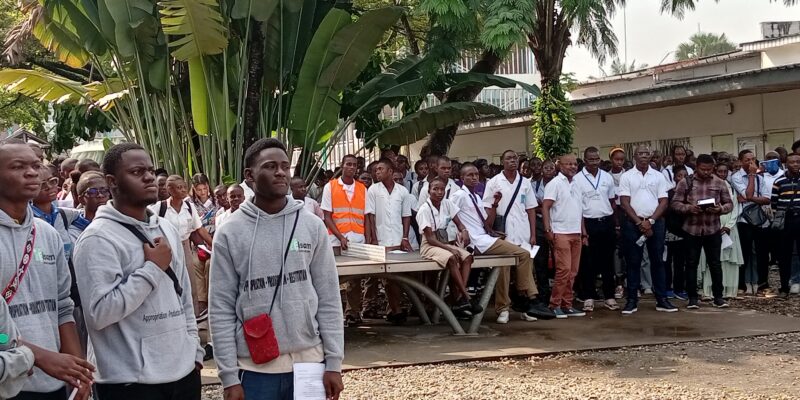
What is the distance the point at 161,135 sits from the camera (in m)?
15.5

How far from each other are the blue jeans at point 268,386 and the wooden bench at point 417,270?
5.39 meters

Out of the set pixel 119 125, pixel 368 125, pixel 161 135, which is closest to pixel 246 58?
pixel 161 135

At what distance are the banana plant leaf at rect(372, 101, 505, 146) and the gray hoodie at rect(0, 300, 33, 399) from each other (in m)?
12.4

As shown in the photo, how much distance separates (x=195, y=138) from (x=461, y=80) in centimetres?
485

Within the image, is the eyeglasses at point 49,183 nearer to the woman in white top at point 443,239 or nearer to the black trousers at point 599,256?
the woman in white top at point 443,239

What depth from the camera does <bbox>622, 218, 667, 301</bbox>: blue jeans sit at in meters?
11.8

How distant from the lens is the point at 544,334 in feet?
34.3

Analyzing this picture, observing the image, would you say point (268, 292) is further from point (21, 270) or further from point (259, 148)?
point (21, 270)

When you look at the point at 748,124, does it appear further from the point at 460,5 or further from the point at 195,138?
the point at 195,138

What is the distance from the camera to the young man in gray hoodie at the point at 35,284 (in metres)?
3.75

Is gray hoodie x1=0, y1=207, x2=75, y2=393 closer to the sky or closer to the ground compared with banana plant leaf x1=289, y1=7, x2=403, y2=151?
closer to the ground

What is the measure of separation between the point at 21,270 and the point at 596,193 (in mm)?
9133

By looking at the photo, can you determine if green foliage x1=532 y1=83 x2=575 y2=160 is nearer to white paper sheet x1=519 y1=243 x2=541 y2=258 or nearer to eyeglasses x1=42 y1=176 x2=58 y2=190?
white paper sheet x1=519 y1=243 x2=541 y2=258

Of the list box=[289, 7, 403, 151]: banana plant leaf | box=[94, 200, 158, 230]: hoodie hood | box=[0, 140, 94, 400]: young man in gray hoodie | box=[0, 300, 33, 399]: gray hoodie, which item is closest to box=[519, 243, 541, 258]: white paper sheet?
box=[289, 7, 403, 151]: banana plant leaf
